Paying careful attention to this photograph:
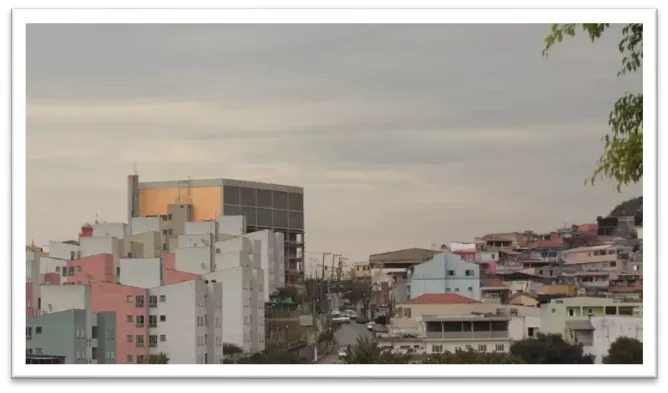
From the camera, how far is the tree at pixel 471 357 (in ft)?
27.1

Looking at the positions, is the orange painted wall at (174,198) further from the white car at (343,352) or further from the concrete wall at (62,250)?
the white car at (343,352)

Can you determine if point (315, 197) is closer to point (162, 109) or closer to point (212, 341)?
point (162, 109)

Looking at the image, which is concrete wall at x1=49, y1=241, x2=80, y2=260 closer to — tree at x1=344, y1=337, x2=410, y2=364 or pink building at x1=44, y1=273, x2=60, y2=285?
pink building at x1=44, y1=273, x2=60, y2=285

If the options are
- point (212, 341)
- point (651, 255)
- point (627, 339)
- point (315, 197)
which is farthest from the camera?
point (212, 341)

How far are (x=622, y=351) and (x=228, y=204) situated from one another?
3.73m

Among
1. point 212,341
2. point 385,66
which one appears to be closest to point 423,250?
point 385,66

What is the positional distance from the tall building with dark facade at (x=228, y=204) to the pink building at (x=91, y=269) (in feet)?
2.13

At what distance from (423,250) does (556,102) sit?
5.21 ft

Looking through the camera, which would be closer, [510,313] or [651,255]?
[651,255]

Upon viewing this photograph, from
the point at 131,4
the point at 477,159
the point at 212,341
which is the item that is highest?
the point at 131,4

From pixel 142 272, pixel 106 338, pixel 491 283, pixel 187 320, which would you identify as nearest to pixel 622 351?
pixel 491 283

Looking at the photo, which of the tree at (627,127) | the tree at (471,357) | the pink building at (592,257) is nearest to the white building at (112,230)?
the tree at (471,357)

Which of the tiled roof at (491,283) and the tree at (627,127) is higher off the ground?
the tree at (627,127)

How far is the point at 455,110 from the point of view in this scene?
7.45 metres
